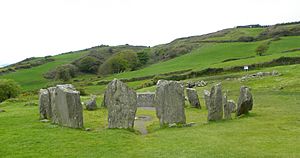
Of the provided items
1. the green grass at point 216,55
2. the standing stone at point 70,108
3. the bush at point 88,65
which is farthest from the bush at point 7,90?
the bush at point 88,65

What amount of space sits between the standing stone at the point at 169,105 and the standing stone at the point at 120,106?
1969 mm

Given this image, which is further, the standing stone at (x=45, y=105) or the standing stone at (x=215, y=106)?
the standing stone at (x=45, y=105)

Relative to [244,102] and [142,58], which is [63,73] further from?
[244,102]

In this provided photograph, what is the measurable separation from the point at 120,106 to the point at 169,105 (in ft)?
11.1

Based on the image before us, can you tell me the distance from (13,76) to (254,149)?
128 meters

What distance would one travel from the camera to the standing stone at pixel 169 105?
26234mm

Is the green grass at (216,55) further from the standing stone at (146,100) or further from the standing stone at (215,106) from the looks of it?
the standing stone at (215,106)

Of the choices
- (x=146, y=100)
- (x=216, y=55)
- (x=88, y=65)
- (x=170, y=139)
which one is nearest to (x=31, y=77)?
(x=88, y=65)

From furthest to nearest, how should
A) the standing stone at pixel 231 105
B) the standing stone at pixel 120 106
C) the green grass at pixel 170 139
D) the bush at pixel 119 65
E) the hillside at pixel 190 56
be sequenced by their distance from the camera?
the bush at pixel 119 65, the hillside at pixel 190 56, the standing stone at pixel 231 105, the standing stone at pixel 120 106, the green grass at pixel 170 139

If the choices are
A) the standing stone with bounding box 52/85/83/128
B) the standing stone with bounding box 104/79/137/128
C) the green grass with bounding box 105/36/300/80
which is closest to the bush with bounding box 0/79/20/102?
the green grass with bounding box 105/36/300/80

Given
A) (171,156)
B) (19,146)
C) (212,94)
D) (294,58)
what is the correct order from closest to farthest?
(171,156)
(19,146)
(212,94)
(294,58)

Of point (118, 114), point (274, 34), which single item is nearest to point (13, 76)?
point (274, 34)

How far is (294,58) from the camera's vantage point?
73562 millimetres

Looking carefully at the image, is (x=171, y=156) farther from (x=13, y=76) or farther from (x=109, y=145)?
(x=13, y=76)
